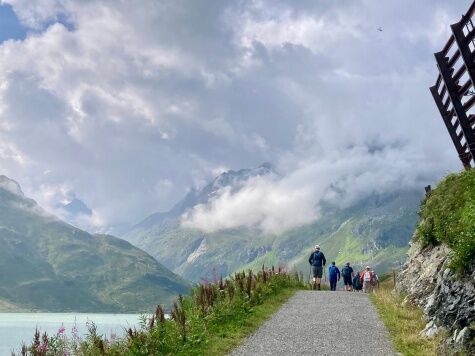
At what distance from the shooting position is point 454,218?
64.0ft

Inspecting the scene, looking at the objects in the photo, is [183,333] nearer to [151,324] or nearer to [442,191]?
[151,324]

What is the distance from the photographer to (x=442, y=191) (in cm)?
2427

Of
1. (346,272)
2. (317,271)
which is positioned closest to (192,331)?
(317,271)

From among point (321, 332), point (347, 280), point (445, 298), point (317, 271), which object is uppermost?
point (317, 271)

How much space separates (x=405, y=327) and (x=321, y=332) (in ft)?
9.65

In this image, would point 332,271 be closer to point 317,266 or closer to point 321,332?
point 317,266

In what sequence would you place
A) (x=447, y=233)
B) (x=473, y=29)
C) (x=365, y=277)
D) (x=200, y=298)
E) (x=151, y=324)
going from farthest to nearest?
(x=365, y=277)
(x=200, y=298)
(x=447, y=233)
(x=151, y=324)
(x=473, y=29)

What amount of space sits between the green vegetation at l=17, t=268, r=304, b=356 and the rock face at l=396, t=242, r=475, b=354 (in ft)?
21.0

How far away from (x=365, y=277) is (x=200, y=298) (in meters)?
20.1

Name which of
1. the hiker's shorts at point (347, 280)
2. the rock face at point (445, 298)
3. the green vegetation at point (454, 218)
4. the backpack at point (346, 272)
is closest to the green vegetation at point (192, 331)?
the rock face at point (445, 298)

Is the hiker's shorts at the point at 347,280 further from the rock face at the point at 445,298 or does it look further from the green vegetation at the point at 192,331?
the rock face at the point at 445,298

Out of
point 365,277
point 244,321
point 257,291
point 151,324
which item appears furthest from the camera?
point 365,277

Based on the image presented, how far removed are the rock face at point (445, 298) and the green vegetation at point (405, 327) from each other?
1.29ft

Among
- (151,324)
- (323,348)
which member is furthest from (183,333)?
(323,348)
